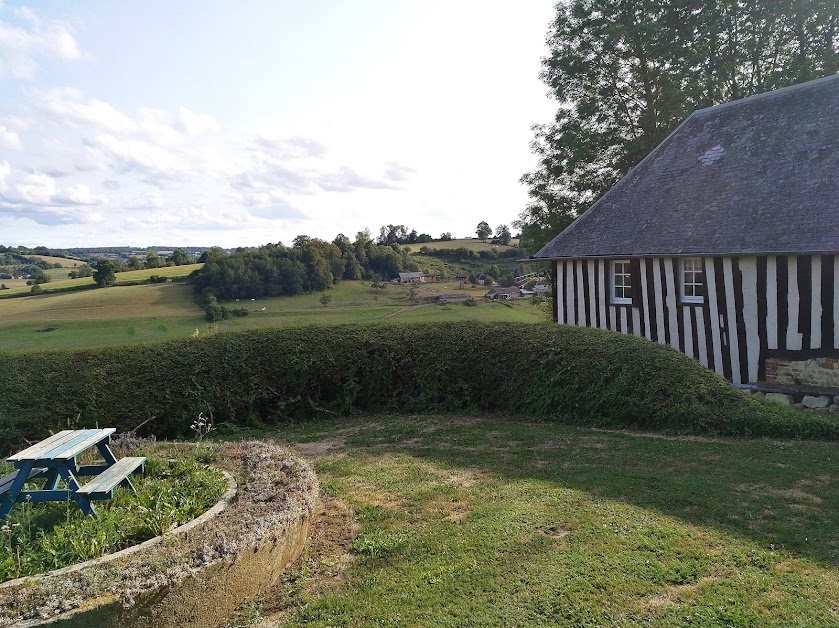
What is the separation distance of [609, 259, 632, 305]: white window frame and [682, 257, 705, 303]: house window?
120cm

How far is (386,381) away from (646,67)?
14.1m

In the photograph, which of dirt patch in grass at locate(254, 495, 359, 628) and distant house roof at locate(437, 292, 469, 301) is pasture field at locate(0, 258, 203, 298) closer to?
distant house roof at locate(437, 292, 469, 301)

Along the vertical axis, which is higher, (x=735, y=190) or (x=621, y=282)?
(x=735, y=190)

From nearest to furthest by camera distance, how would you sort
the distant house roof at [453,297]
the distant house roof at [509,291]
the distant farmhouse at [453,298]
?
the distant farmhouse at [453,298]
the distant house roof at [453,297]
the distant house roof at [509,291]

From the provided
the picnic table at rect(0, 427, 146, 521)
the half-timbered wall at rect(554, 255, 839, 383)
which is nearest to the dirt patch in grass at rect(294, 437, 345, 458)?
the picnic table at rect(0, 427, 146, 521)

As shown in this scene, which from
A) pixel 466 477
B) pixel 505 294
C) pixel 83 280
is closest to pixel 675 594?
pixel 466 477

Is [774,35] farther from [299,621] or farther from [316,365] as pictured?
[299,621]

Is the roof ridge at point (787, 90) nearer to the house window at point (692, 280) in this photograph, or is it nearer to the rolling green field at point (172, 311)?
the house window at point (692, 280)

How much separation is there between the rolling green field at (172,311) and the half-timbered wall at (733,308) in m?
3.54

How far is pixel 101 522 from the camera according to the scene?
13.3 ft

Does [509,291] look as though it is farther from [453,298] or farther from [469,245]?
[469,245]

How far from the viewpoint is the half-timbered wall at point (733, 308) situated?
31.3 feet

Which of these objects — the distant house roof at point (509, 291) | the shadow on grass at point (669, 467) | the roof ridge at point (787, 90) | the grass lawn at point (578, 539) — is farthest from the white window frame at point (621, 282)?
the distant house roof at point (509, 291)

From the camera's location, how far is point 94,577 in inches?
129
